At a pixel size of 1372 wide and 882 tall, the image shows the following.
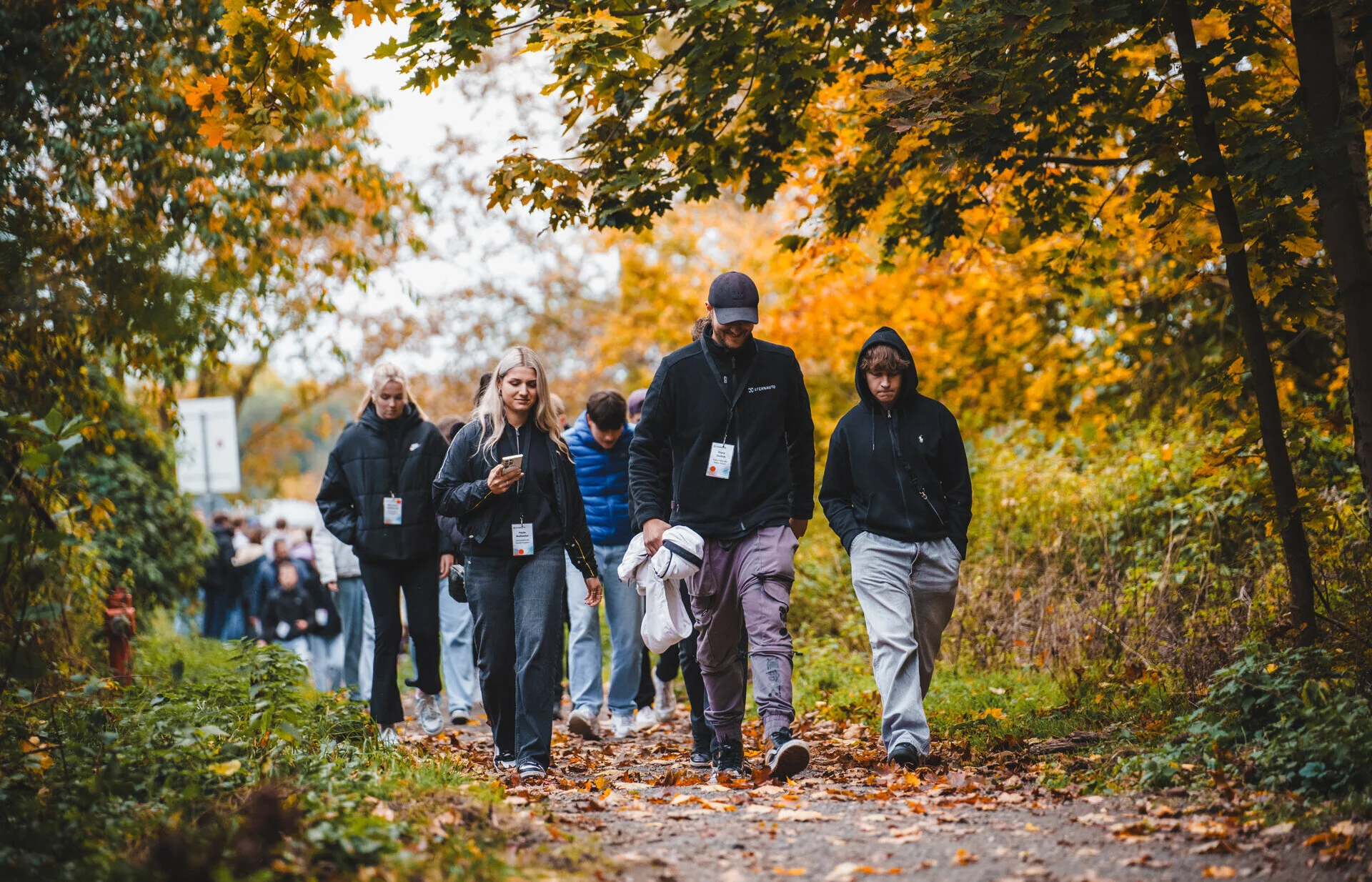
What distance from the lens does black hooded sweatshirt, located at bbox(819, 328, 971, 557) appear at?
628cm

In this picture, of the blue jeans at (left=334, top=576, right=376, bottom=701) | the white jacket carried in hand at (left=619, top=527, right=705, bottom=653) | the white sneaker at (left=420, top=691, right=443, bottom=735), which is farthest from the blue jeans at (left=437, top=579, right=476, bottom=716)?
the white jacket carried in hand at (left=619, top=527, right=705, bottom=653)

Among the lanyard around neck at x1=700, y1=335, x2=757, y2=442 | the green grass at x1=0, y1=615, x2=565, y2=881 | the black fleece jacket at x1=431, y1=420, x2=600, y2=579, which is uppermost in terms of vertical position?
the lanyard around neck at x1=700, y1=335, x2=757, y2=442

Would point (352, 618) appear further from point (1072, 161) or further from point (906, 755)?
point (1072, 161)

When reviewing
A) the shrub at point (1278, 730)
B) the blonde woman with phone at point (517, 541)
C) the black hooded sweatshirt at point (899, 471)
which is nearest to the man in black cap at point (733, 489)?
the black hooded sweatshirt at point (899, 471)

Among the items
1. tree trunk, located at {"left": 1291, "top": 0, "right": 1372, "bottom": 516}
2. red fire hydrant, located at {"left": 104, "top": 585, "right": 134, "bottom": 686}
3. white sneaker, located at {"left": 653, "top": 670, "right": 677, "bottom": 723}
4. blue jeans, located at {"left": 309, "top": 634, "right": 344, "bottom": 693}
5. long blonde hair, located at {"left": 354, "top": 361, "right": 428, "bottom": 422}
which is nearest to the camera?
tree trunk, located at {"left": 1291, "top": 0, "right": 1372, "bottom": 516}

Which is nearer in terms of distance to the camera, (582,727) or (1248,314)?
(1248,314)

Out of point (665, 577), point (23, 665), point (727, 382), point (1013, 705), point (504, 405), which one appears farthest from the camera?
point (1013, 705)

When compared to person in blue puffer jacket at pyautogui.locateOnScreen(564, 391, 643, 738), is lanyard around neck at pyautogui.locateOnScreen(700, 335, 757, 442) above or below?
above

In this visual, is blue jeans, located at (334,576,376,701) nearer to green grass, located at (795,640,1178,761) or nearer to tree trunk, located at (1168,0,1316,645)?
green grass, located at (795,640,1178,761)

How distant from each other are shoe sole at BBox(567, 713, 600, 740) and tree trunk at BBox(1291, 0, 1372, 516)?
4690 mm

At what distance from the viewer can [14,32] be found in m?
8.30

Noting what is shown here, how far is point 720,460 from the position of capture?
236 inches

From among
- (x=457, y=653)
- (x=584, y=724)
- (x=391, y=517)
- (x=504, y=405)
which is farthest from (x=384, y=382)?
(x=457, y=653)

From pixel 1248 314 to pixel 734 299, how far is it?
2.54 metres
